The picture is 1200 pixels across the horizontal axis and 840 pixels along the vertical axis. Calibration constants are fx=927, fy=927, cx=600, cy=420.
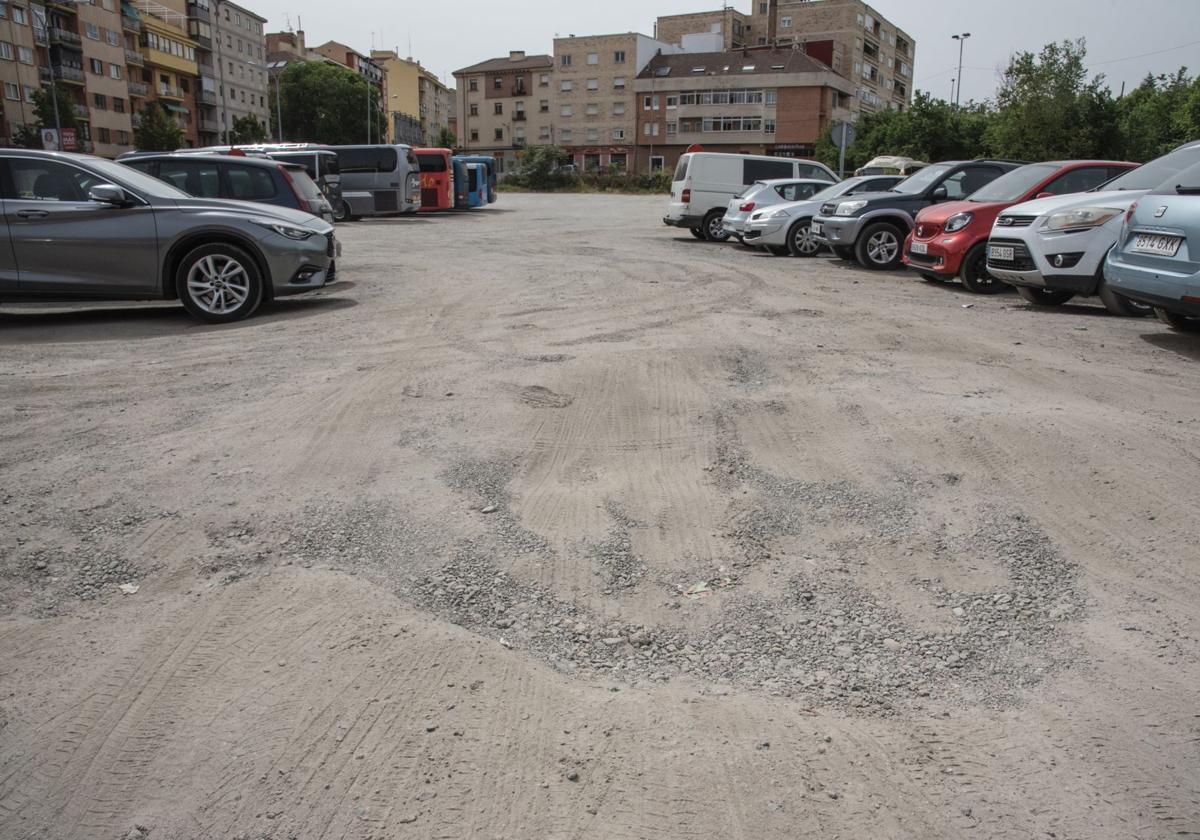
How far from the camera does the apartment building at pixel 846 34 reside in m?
91.8

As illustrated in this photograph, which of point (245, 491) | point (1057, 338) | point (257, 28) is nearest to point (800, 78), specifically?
point (257, 28)

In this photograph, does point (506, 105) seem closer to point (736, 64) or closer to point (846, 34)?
point (736, 64)

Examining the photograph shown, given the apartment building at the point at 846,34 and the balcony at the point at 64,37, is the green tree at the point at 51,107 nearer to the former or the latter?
the balcony at the point at 64,37

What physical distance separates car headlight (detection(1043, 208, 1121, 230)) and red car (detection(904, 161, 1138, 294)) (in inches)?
72.3

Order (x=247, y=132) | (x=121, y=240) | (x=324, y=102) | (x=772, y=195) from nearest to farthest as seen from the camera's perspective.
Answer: (x=121, y=240) < (x=772, y=195) < (x=247, y=132) < (x=324, y=102)

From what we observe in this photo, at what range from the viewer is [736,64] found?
8556 centimetres

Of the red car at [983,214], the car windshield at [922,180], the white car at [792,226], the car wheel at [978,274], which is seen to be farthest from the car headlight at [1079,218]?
A: the white car at [792,226]

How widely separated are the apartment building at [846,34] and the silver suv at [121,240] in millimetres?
90036

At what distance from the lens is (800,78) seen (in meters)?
81.0

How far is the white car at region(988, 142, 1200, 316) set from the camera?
9.35 metres

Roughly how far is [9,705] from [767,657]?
7.77 ft

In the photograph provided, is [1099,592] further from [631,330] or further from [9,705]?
[631,330]

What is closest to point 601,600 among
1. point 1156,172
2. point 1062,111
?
point 1156,172

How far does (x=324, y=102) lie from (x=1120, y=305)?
335 ft
